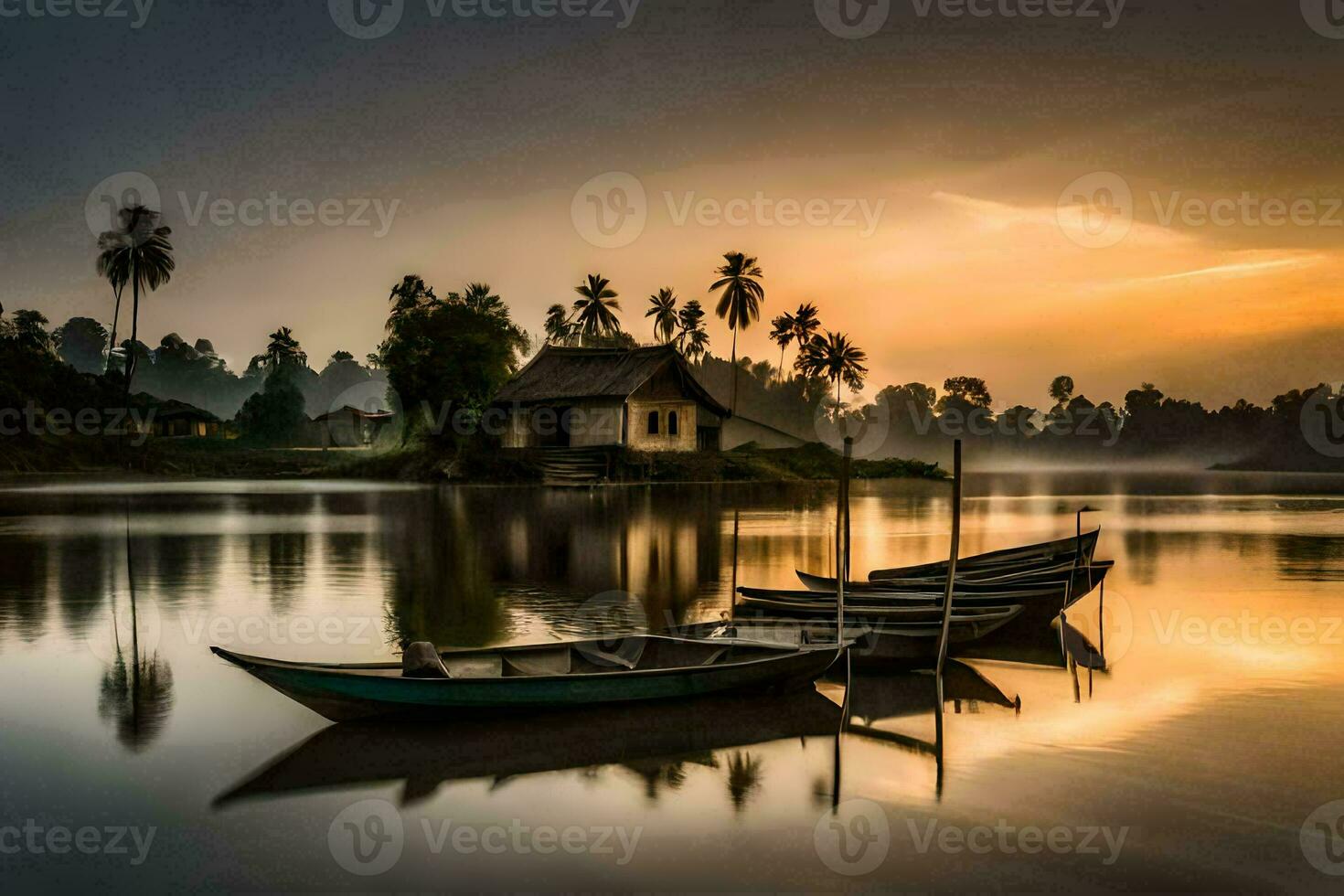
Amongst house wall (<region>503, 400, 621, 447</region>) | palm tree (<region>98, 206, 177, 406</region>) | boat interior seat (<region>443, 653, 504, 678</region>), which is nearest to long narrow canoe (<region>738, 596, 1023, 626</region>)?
boat interior seat (<region>443, 653, 504, 678</region>)

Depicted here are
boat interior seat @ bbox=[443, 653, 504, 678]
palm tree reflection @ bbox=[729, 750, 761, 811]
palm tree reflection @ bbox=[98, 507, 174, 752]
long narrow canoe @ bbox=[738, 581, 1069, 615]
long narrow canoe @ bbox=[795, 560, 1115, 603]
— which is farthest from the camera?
long narrow canoe @ bbox=[795, 560, 1115, 603]

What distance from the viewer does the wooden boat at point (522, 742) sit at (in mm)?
8961

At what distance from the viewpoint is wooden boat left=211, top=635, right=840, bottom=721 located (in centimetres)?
959

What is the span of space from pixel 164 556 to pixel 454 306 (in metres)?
38.7

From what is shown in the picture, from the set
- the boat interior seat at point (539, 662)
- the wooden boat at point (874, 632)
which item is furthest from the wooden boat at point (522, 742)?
the wooden boat at point (874, 632)

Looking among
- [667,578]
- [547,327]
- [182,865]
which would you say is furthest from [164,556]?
[547,327]


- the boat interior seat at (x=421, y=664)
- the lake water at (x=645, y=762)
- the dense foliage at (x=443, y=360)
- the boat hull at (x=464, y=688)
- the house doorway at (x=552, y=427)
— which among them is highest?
the dense foliage at (x=443, y=360)

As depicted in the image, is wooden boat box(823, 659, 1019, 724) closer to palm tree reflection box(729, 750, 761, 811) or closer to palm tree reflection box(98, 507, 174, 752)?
palm tree reflection box(729, 750, 761, 811)

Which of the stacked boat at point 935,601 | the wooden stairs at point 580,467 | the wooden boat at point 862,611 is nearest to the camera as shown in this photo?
the stacked boat at point 935,601

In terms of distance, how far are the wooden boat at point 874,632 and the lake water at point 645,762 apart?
16.5 inches

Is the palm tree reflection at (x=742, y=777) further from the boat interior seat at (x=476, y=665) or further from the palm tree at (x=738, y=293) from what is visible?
the palm tree at (x=738, y=293)

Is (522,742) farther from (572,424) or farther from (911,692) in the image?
(572,424)

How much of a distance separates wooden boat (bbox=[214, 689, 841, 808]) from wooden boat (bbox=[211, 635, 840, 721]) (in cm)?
29

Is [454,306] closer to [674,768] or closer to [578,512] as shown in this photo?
[578,512]
